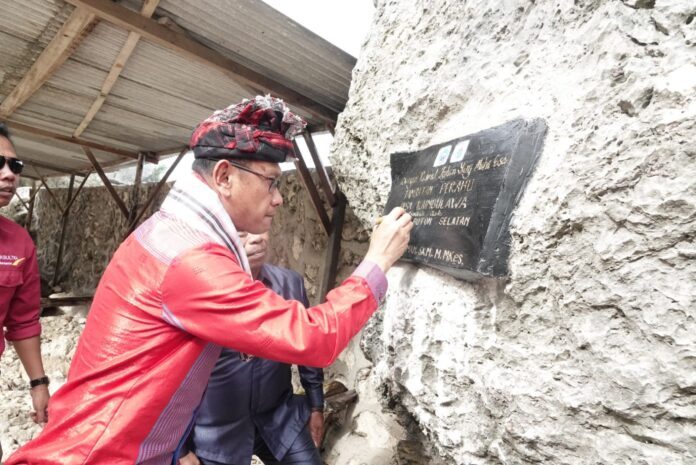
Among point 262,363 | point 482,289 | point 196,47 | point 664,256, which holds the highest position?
point 196,47

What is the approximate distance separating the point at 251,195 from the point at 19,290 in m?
1.48

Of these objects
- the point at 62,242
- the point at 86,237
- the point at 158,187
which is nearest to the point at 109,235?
the point at 86,237

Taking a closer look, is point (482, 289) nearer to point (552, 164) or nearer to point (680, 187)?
point (552, 164)

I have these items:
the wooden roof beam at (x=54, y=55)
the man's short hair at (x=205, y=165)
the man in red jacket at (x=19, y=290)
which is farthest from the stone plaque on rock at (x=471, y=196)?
the wooden roof beam at (x=54, y=55)

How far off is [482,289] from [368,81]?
1235 millimetres

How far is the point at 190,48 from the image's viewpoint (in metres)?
2.51

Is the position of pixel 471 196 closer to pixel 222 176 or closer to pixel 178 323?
pixel 222 176

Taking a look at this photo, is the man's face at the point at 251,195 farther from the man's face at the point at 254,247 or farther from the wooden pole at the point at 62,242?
the wooden pole at the point at 62,242

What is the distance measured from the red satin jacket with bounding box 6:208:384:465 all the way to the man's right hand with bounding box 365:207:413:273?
13 cm

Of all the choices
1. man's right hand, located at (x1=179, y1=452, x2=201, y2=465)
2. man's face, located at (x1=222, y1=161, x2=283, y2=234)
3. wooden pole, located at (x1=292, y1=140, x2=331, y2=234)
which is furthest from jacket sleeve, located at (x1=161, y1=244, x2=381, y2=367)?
wooden pole, located at (x1=292, y1=140, x2=331, y2=234)

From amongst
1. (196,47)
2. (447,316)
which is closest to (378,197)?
(447,316)

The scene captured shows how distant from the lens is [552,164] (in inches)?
40.3

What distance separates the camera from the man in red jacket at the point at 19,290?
69.4 inches

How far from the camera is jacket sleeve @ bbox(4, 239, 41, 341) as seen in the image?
187 cm
